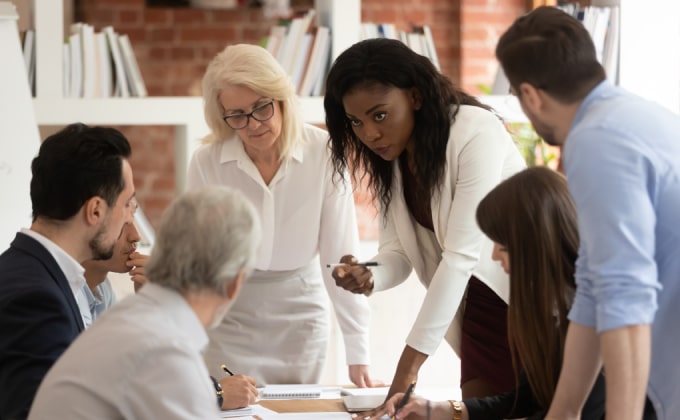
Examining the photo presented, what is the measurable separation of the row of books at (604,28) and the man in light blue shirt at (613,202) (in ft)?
8.24

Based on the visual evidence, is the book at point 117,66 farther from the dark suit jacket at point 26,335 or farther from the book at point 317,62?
the dark suit jacket at point 26,335

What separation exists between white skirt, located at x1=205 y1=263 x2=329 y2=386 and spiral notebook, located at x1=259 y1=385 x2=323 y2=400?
0.40 metres

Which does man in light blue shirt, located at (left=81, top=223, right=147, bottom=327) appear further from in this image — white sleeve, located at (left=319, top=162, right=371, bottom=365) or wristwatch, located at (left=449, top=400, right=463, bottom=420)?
wristwatch, located at (left=449, top=400, right=463, bottom=420)

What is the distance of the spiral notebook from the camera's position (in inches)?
100.0

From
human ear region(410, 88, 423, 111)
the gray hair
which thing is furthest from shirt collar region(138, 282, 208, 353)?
human ear region(410, 88, 423, 111)

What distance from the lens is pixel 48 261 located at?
6.82 feet

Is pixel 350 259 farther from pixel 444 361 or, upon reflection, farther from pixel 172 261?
pixel 444 361

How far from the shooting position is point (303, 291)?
10.3 ft

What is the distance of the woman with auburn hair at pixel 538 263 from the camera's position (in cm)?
192

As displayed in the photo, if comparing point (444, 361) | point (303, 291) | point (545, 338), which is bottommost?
point (444, 361)

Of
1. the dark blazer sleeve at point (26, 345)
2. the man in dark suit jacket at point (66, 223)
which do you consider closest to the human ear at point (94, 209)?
the man in dark suit jacket at point (66, 223)

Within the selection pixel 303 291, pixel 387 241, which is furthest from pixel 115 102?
pixel 387 241

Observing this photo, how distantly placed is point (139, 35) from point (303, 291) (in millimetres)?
2592

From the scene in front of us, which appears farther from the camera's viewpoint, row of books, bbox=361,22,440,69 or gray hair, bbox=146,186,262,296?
row of books, bbox=361,22,440,69
